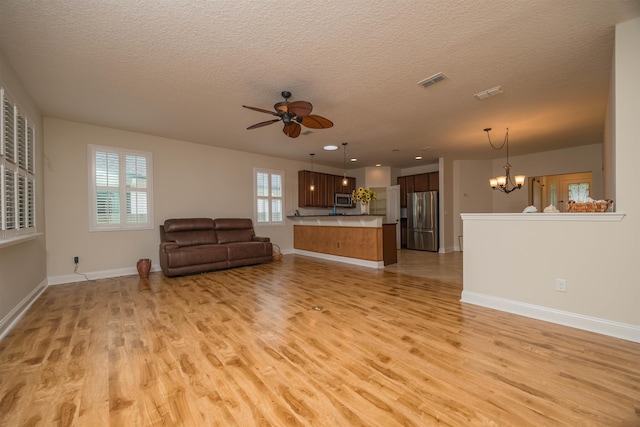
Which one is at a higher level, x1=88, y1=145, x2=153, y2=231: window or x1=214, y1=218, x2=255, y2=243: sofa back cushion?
x1=88, y1=145, x2=153, y2=231: window

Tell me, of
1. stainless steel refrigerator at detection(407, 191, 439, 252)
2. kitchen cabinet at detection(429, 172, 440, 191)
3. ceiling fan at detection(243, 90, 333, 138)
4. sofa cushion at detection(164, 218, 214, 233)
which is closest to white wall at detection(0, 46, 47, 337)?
sofa cushion at detection(164, 218, 214, 233)

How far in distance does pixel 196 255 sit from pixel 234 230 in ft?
4.20

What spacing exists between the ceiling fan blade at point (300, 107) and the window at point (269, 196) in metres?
4.09

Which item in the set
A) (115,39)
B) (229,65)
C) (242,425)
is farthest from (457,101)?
(242,425)

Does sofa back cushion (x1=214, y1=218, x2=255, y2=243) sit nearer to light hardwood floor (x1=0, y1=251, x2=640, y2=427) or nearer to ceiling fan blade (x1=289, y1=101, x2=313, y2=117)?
light hardwood floor (x1=0, y1=251, x2=640, y2=427)

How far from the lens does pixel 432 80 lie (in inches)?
120

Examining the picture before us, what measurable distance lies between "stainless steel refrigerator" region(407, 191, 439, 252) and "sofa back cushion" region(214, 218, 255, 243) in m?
4.90

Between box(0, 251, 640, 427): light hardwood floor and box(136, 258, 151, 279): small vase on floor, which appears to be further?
box(136, 258, 151, 279): small vase on floor

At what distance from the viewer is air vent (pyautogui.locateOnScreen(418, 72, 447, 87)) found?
116 inches

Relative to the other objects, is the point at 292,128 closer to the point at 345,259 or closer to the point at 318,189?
the point at 345,259

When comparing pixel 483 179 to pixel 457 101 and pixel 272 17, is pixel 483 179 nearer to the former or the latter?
pixel 457 101

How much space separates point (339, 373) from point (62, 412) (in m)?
1.63

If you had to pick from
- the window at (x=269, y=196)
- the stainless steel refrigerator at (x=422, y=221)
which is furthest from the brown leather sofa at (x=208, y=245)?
the stainless steel refrigerator at (x=422, y=221)

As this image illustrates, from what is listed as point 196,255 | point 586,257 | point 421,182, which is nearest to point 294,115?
point 196,255
